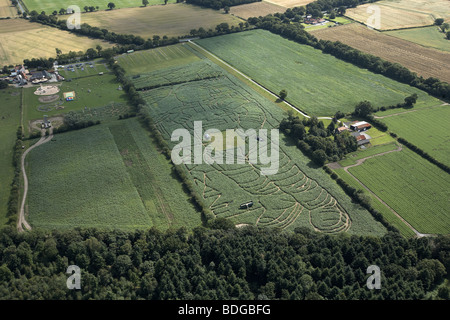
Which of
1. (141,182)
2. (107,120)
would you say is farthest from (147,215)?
(107,120)

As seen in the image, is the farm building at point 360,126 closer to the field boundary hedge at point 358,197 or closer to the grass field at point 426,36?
the field boundary hedge at point 358,197

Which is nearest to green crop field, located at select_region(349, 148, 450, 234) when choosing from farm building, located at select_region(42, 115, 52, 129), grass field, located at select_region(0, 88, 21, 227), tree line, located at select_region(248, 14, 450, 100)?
tree line, located at select_region(248, 14, 450, 100)

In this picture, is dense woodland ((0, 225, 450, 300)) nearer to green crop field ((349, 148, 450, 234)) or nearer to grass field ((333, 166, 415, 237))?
grass field ((333, 166, 415, 237))

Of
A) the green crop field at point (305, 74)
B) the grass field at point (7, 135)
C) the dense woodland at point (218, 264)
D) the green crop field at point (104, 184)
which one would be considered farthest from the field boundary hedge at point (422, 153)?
the grass field at point (7, 135)

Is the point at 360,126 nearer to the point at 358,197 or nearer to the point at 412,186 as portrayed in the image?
the point at 412,186

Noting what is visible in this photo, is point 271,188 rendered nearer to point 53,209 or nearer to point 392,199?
point 392,199

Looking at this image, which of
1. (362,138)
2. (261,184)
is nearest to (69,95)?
(261,184)
